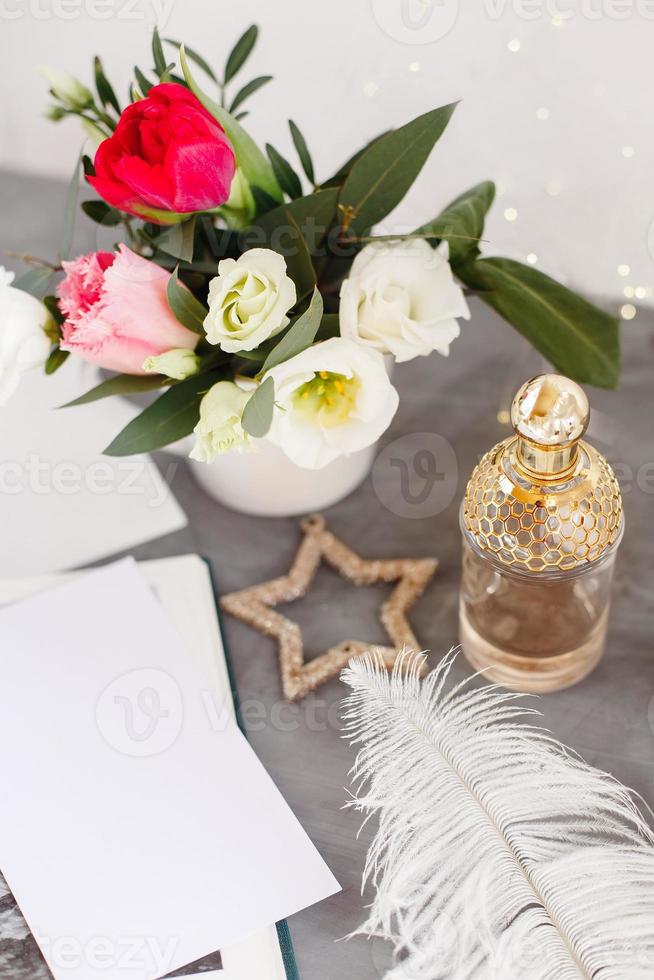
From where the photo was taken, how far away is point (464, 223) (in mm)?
614

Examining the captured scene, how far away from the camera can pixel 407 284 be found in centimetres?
57

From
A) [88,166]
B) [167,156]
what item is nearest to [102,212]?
[88,166]

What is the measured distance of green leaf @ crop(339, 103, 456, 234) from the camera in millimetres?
587

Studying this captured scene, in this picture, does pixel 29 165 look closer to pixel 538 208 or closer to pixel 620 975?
pixel 538 208

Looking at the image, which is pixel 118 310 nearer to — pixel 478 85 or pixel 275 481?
pixel 275 481

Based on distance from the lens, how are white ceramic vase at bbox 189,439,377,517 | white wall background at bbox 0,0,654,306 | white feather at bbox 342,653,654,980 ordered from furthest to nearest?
white wall background at bbox 0,0,654,306 → white ceramic vase at bbox 189,439,377,517 → white feather at bbox 342,653,654,980

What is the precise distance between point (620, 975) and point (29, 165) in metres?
1.03

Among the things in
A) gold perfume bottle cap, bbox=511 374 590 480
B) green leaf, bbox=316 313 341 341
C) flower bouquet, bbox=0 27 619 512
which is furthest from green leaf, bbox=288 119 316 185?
gold perfume bottle cap, bbox=511 374 590 480

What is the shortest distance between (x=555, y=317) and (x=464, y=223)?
0.09 m

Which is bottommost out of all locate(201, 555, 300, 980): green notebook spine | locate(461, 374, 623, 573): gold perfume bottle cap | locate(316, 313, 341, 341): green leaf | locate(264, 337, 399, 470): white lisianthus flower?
locate(201, 555, 300, 980): green notebook spine

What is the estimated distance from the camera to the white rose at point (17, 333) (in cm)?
57

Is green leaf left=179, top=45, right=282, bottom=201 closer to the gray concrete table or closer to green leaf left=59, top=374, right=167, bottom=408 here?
green leaf left=59, top=374, right=167, bottom=408

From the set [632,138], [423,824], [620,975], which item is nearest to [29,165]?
[632,138]

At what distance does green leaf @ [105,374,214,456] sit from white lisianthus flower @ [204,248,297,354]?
88 millimetres
